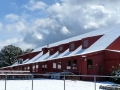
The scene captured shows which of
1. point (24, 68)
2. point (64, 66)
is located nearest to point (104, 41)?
point (64, 66)

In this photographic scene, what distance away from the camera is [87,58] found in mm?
34031

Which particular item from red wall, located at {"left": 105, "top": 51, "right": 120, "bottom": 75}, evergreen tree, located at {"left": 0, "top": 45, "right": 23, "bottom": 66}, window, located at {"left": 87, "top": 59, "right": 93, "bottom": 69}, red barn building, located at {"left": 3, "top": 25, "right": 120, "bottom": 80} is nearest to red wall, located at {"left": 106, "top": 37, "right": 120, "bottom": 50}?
red barn building, located at {"left": 3, "top": 25, "right": 120, "bottom": 80}

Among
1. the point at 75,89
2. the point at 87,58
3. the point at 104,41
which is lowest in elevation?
the point at 75,89

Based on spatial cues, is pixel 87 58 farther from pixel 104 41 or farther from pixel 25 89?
pixel 25 89

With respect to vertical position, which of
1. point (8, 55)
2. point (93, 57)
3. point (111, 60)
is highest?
point (8, 55)

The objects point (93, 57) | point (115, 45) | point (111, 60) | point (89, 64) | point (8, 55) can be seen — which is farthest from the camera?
point (8, 55)

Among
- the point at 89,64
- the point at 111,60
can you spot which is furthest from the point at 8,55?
the point at 111,60

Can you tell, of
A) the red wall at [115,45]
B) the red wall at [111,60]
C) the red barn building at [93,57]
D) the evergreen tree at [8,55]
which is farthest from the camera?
the evergreen tree at [8,55]

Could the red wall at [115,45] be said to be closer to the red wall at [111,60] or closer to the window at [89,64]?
the red wall at [111,60]

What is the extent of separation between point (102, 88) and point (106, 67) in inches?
530

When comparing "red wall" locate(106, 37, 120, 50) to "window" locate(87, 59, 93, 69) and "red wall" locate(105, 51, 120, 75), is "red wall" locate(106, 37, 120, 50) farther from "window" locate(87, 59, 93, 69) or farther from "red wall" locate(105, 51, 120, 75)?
"window" locate(87, 59, 93, 69)

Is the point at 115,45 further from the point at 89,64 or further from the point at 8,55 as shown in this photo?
the point at 8,55

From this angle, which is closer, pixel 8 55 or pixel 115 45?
pixel 115 45

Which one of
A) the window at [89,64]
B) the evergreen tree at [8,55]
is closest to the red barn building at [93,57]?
the window at [89,64]
